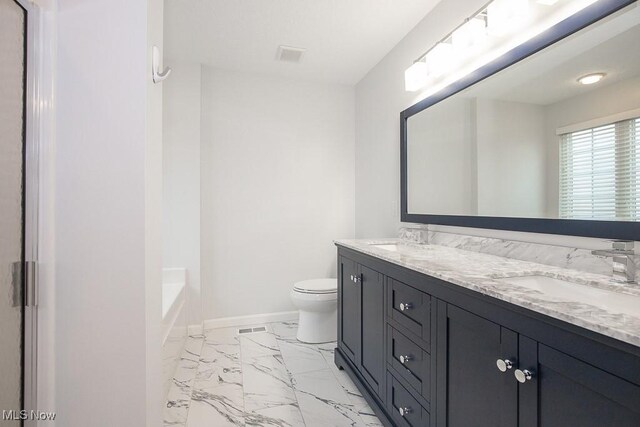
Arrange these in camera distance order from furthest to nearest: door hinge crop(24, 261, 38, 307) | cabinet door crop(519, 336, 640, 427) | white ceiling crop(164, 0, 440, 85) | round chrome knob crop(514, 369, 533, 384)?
white ceiling crop(164, 0, 440, 85) < door hinge crop(24, 261, 38, 307) < round chrome knob crop(514, 369, 533, 384) < cabinet door crop(519, 336, 640, 427)

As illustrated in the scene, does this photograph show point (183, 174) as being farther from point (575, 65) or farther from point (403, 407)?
point (575, 65)

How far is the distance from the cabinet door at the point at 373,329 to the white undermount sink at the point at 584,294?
2.12 feet

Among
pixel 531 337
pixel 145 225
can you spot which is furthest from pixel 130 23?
pixel 531 337

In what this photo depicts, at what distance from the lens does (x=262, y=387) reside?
1.92 meters

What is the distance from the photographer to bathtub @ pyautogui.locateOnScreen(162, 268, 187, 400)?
5.76ft

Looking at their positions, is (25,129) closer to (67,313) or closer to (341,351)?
(67,313)

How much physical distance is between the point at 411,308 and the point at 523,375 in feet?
1.76

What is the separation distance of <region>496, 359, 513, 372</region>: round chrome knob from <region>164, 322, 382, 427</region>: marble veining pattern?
3.22ft

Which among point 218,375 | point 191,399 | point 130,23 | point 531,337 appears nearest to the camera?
point 531,337

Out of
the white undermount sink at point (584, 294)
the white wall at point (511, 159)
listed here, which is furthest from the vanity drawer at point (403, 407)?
the white wall at point (511, 159)

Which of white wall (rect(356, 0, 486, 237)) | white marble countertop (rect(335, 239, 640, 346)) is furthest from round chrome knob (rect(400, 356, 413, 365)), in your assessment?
white wall (rect(356, 0, 486, 237))

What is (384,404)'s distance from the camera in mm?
1547

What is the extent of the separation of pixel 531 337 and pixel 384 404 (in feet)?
3.30

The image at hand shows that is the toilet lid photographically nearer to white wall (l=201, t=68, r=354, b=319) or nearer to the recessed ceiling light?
white wall (l=201, t=68, r=354, b=319)
